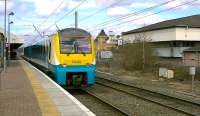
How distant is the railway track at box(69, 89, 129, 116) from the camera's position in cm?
1531

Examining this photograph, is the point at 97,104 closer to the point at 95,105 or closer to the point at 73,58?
the point at 95,105

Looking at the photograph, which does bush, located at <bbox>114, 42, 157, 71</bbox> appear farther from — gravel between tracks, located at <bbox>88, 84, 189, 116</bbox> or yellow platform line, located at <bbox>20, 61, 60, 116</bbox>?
yellow platform line, located at <bbox>20, 61, 60, 116</bbox>

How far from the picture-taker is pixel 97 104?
1797cm

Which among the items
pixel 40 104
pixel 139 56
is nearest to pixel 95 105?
pixel 40 104

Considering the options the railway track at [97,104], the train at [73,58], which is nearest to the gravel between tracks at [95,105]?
the railway track at [97,104]

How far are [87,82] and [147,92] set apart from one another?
3.18 meters

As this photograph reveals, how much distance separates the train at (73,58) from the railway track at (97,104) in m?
0.78

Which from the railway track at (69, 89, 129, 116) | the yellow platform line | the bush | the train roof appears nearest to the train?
the train roof

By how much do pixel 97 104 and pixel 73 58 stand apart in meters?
4.21

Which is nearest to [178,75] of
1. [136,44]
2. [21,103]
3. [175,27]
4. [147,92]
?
[136,44]

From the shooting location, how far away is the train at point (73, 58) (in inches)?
840

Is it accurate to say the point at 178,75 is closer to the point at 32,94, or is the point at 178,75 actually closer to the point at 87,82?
the point at 87,82

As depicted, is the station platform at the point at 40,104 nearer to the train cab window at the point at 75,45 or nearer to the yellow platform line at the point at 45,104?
the yellow platform line at the point at 45,104

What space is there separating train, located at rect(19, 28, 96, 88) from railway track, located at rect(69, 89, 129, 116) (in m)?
0.78
